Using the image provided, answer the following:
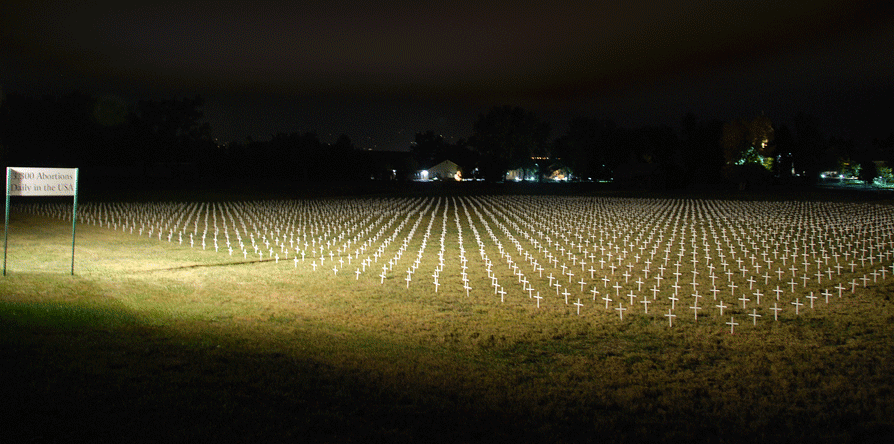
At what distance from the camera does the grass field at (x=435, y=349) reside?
15.8 feet

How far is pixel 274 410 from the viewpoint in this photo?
4.90 m

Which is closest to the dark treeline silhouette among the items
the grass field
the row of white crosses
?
the row of white crosses

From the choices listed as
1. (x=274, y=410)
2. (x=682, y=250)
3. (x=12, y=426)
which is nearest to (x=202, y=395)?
(x=274, y=410)

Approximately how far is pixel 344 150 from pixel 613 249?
5646cm

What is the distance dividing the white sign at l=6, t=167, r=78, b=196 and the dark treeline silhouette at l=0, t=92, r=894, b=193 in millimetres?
44305

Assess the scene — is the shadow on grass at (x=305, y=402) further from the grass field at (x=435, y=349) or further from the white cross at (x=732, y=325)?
the white cross at (x=732, y=325)

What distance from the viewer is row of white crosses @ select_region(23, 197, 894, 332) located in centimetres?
1063

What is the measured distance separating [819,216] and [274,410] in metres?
30.1

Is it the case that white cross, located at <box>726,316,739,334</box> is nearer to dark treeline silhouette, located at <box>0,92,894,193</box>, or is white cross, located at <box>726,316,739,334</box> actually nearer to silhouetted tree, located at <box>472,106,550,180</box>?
dark treeline silhouette, located at <box>0,92,894,193</box>

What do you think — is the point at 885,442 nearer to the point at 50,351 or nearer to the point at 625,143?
the point at 50,351

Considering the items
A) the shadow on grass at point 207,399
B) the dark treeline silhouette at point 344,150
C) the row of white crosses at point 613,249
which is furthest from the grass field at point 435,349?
the dark treeline silhouette at point 344,150

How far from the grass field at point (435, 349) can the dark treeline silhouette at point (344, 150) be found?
46884 mm

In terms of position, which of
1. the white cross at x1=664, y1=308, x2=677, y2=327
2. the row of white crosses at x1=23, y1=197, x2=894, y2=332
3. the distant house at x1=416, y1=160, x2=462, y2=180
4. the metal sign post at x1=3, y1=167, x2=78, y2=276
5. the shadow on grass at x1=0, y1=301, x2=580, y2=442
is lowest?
the shadow on grass at x1=0, y1=301, x2=580, y2=442

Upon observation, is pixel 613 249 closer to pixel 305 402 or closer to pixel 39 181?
pixel 305 402
